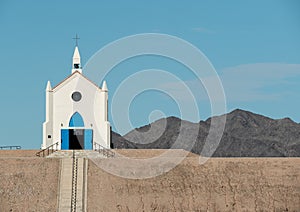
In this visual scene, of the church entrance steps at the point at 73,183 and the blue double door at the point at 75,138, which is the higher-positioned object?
the blue double door at the point at 75,138

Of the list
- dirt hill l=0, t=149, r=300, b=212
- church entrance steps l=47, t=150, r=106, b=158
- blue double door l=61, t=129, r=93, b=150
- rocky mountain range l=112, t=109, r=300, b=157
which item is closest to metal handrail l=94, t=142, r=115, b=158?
blue double door l=61, t=129, r=93, b=150

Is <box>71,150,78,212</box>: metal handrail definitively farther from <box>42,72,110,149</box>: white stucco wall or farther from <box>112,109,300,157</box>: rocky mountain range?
<box>112,109,300,157</box>: rocky mountain range

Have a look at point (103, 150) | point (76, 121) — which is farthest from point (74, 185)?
point (76, 121)

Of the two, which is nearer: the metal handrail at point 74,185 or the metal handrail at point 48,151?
the metal handrail at point 74,185

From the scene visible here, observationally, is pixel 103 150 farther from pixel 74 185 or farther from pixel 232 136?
pixel 232 136

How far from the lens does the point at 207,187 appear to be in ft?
182


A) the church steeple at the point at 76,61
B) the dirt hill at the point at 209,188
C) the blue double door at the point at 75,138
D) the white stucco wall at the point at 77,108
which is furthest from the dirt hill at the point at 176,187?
the church steeple at the point at 76,61

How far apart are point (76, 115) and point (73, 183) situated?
11.5 meters

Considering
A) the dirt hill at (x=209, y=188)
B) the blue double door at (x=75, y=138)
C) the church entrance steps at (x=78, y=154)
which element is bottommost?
the dirt hill at (x=209, y=188)

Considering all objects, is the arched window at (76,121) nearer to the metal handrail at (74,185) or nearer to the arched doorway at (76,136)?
the arched doorway at (76,136)

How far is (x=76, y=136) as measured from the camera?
65.4 m

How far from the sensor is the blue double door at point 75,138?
6538cm

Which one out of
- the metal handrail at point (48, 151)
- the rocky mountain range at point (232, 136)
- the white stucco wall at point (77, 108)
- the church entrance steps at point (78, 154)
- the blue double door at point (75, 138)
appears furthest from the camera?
the rocky mountain range at point (232, 136)

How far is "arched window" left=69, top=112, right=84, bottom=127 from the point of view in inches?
2589
